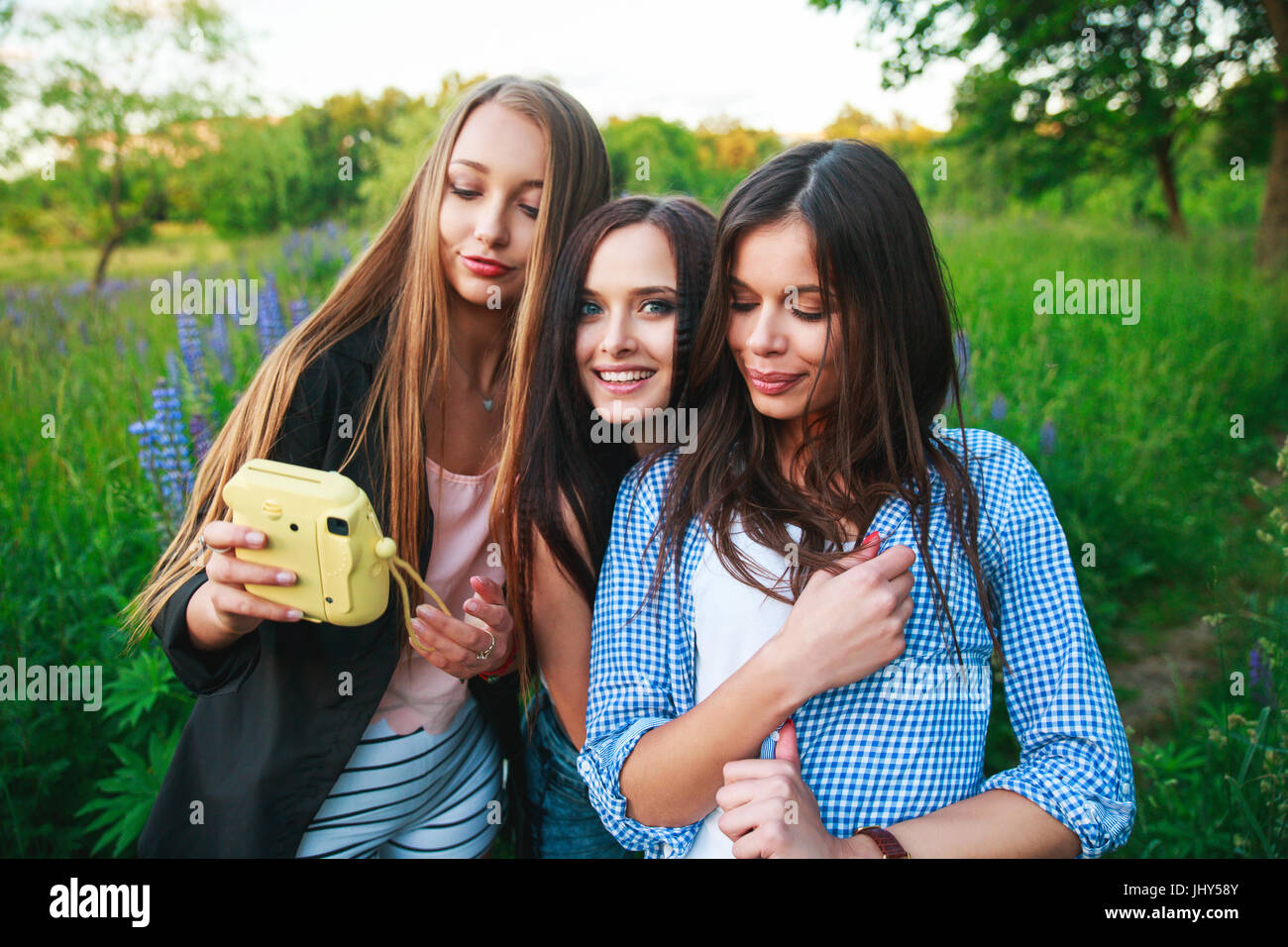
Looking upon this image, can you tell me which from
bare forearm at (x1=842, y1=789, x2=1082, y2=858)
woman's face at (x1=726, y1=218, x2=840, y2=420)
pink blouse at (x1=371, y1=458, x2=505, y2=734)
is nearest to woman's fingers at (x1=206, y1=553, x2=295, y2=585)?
pink blouse at (x1=371, y1=458, x2=505, y2=734)

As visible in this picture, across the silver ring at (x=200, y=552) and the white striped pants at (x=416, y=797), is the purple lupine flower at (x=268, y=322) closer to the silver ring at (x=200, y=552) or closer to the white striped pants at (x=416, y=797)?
the silver ring at (x=200, y=552)

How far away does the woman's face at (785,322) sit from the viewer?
1479 millimetres

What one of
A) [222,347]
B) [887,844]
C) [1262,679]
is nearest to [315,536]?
[887,844]

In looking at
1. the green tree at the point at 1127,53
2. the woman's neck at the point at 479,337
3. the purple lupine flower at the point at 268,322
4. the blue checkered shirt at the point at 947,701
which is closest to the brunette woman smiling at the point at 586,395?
the woman's neck at the point at 479,337

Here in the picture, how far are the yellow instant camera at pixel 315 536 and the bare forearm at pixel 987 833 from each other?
860mm

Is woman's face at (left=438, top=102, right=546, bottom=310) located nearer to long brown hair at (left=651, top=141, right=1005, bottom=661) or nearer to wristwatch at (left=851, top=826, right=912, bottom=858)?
long brown hair at (left=651, top=141, right=1005, bottom=661)

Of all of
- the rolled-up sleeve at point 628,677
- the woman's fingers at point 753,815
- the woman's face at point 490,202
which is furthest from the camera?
the woman's face at point 490,202

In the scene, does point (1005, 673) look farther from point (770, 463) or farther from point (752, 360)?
point (752, 360)

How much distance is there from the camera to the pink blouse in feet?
6.03

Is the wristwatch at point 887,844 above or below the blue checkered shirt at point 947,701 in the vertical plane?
below

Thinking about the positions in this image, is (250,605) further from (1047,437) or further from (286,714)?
(1047,437)

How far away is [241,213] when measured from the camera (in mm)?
12492

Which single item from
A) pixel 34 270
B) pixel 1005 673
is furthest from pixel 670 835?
pixel 34 270

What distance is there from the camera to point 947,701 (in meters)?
1.39
